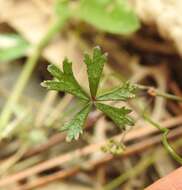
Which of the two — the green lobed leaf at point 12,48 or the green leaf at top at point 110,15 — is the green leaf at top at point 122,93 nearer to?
the green leaf at top at point 110,15

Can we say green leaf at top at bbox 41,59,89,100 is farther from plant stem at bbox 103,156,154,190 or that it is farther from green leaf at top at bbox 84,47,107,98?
plant stem at bbox 103,156,154,190

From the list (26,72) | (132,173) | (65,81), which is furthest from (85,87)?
(65,81)

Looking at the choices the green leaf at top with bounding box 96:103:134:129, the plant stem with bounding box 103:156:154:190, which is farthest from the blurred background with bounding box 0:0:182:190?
the green leaf at top with bounding box 96:103:134:129

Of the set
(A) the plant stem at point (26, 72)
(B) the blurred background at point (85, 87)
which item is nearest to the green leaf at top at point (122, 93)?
(B) the blurred background at point (85, 87)

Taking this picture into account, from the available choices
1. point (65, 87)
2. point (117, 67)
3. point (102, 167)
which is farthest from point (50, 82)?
point (117, 67)

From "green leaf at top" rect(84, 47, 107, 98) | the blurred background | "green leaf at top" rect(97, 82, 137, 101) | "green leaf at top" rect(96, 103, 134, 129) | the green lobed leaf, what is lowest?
"green leaf at top" rect(96, 103, 134, 129)
